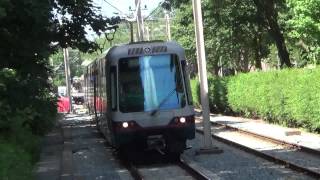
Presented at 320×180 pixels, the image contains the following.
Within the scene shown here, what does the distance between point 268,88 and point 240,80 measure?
5274mm

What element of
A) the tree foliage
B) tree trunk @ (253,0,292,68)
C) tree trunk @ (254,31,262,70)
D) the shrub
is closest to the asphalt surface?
the shrub

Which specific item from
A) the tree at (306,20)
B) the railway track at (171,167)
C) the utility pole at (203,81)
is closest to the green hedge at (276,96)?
the utility pole at (203,81)

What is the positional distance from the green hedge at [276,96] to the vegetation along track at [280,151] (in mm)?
1751

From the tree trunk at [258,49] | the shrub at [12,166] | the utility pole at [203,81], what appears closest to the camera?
the shrub at [12,166]

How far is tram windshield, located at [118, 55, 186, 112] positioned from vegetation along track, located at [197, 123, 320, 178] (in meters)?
2.54

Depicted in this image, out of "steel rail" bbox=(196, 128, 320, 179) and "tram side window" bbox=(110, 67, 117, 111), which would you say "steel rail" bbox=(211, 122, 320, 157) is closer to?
"steel rail" bbox=(196, 128, 320, 179)

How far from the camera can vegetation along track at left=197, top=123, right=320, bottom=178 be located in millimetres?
14078

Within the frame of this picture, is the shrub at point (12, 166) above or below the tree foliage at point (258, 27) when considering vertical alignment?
below

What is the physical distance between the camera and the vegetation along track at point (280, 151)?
46.2ft

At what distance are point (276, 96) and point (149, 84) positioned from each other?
11.0 metres

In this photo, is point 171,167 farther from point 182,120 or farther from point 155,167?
point 182,120

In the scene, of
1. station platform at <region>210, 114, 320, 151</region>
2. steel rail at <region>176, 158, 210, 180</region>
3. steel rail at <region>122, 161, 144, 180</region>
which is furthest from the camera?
station platform at <region>210, 114, 320, 151</region>

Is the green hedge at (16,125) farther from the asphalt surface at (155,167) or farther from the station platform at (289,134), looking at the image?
the station platform at (289,134)

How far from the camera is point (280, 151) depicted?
17.5 meters
